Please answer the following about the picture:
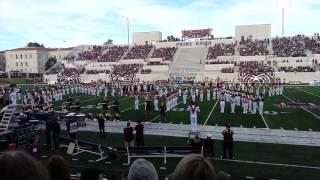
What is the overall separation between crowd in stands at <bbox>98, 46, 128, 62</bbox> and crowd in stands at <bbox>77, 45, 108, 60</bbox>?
4.28 ft

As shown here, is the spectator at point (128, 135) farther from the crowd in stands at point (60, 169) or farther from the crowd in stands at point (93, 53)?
the crowd in stands at point (93, 53)

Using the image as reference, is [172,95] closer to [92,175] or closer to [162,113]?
[162,113]

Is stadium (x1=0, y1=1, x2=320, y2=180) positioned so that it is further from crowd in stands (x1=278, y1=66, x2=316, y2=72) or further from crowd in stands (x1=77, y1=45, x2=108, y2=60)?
crowd in stands (x1=77, y1=45, x2=108, y2=60)

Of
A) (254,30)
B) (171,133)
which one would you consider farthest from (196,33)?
(171,133)

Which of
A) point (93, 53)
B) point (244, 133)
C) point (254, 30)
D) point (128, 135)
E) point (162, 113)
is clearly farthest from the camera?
point (254, 30)

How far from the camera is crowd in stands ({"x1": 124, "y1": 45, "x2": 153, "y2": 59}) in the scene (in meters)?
A: 67.6

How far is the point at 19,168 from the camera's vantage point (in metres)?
1.77

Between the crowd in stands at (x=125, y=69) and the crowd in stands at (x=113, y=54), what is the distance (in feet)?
13.7

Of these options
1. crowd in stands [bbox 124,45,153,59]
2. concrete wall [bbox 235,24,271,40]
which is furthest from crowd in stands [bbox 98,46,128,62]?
concrete wall [bbox 235,24,271,40]

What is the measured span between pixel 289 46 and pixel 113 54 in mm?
30895

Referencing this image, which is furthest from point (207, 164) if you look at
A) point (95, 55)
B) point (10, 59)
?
point (10, 59)

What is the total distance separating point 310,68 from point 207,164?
55592 mm

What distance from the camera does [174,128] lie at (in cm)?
1731

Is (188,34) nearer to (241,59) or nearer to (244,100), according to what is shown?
(241,59)
